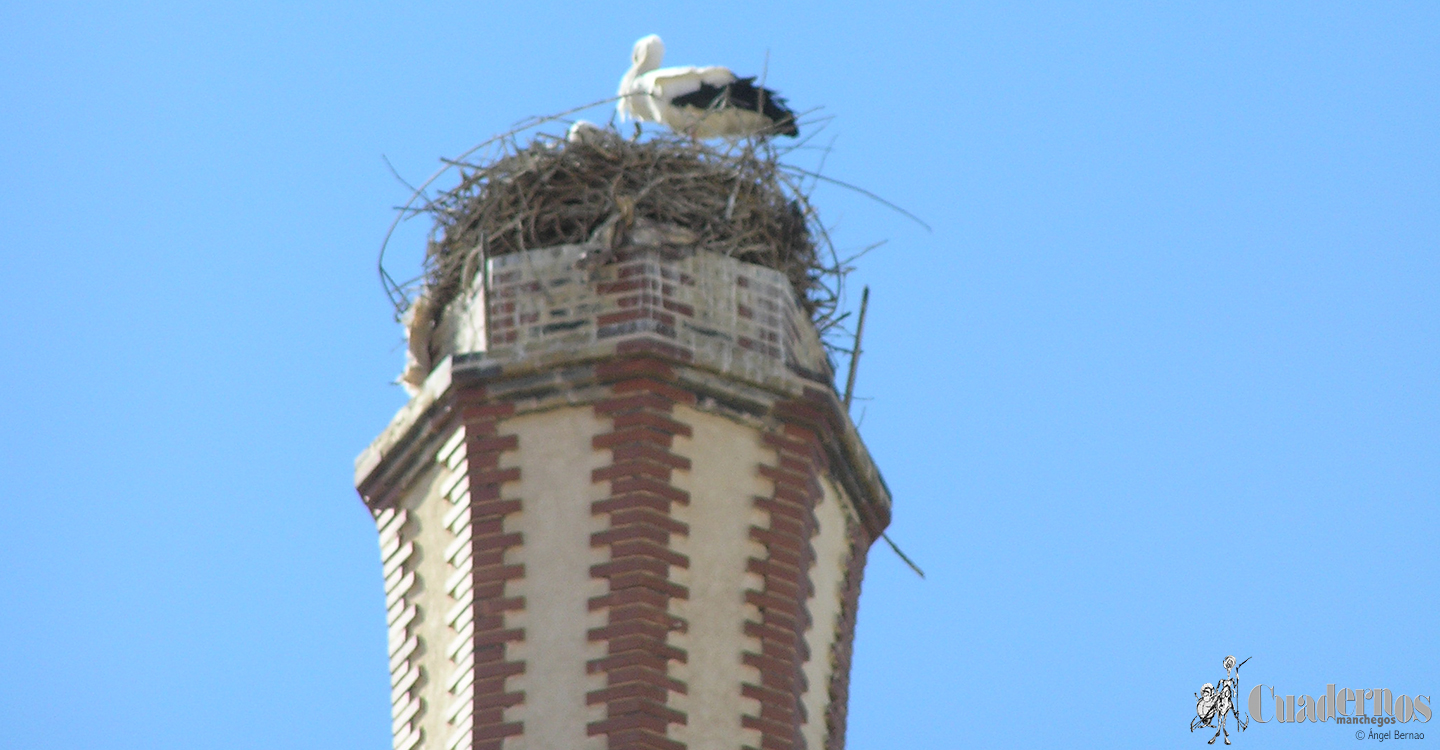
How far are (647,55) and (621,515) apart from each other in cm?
674

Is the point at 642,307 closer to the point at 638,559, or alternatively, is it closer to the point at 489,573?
the point at 638,559

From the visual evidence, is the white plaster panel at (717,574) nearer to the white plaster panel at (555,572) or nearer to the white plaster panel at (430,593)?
the white plaster panel at (555,572)

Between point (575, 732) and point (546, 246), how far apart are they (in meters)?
2.99

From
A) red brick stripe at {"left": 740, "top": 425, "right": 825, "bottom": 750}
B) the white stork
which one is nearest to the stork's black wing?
the white stork

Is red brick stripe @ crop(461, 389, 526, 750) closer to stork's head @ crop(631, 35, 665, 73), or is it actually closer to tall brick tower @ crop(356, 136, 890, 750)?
tall brick tower @ crop(356, 136, 890, 750)

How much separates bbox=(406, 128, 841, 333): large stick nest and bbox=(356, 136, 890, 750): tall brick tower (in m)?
0.14

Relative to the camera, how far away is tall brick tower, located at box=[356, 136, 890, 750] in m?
14.2

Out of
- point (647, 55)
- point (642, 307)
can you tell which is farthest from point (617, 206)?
point (647, 55)

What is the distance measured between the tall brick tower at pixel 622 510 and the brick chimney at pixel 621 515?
1 centimetres

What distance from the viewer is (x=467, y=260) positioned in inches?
624

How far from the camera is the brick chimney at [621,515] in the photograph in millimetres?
14164

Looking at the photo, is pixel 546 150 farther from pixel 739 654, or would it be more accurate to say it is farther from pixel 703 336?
pixel 739 654

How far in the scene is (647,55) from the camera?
20.5 meters

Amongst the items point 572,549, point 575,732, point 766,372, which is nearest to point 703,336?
point 766,372
